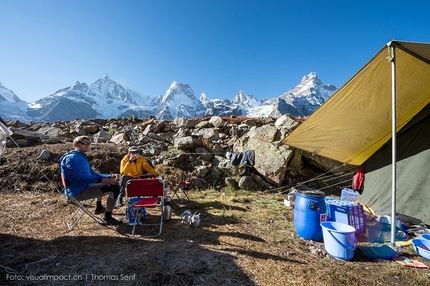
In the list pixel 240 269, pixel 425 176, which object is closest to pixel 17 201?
pixel 240 269

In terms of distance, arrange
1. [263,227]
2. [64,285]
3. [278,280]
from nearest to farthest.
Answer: [64,285]
[278,280]
[263,227]

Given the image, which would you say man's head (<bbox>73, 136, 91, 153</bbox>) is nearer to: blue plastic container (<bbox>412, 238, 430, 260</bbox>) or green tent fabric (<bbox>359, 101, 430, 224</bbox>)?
blue plastic container (<bbox>412, 238, 430, 260</bbox>)

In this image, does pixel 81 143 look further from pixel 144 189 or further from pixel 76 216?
pixel 76 216

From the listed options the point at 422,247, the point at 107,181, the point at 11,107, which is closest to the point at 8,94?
the point at 11,107

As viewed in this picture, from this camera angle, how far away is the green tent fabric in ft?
14.1

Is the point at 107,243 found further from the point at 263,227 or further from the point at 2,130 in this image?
the point at 263,227

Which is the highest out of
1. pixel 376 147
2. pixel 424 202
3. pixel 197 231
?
pixel 376 147

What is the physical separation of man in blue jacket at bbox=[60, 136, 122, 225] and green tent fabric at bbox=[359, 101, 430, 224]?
609cm

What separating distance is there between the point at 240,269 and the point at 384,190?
177 inches

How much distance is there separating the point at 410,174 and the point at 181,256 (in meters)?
5.15

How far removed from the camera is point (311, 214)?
3.56 meters

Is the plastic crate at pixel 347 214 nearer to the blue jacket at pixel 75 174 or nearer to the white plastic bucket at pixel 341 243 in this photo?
the white plastic bucket at pixel 341 243

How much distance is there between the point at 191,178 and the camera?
6.95 metres

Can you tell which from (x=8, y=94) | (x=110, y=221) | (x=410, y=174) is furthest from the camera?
(x=8, y=94)
